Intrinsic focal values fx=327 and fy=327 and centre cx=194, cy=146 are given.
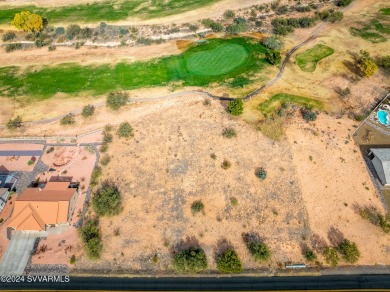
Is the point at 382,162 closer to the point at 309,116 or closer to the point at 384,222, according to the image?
the point at 384,222

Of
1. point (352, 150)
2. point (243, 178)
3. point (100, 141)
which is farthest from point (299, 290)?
point (100, 141)

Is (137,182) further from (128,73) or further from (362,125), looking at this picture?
(362,125)

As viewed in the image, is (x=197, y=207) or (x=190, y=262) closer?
(x=190, y=262)

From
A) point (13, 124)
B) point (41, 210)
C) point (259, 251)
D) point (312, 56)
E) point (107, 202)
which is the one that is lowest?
point (259, 251)

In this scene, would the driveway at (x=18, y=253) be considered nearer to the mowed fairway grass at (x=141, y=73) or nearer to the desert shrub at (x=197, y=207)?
the desert shrub at (x=197, y=207)

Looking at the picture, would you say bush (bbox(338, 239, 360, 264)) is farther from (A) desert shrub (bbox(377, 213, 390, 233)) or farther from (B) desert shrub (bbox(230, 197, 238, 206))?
(B) desert shrub (bbox(230, 197, 238, 206))

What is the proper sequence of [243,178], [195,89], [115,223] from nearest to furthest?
[115,223], [243,178], [195,89]

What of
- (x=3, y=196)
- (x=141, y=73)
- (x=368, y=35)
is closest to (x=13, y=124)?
(x=3, y=196)
